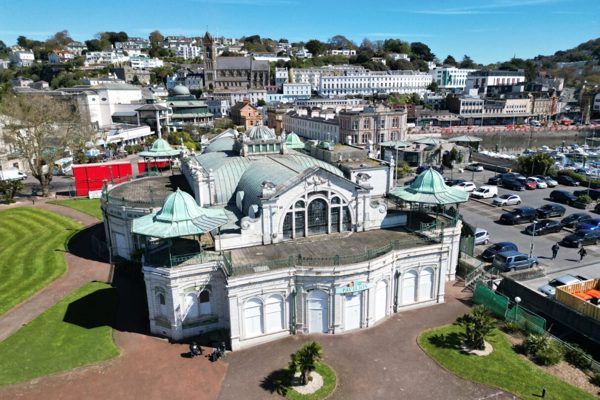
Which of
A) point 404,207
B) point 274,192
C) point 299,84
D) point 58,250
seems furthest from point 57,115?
point 299,84

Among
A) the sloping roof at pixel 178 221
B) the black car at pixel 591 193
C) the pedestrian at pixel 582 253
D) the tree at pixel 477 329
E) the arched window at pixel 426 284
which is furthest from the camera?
the black car at pixel 591 193

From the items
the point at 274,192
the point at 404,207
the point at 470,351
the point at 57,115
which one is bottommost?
the point at 470,351

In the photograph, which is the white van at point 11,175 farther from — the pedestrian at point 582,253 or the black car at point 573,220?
the black car at point 573,220

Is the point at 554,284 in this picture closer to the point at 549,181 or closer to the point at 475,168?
the point at 549,181

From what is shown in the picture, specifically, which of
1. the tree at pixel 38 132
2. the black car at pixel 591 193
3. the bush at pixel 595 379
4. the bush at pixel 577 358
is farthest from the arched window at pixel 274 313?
the black car at pixel 591 193

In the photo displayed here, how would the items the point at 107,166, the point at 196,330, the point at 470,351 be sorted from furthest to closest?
the point at 107,166 → the point at 196,330 → the point at 470,351

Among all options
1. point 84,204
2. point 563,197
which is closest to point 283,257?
point 84,204

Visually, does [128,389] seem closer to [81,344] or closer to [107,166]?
[81,344]

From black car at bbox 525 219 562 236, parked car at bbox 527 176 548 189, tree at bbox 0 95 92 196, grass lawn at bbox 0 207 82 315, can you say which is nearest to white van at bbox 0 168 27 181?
tree at bbox 0 95 92 196
